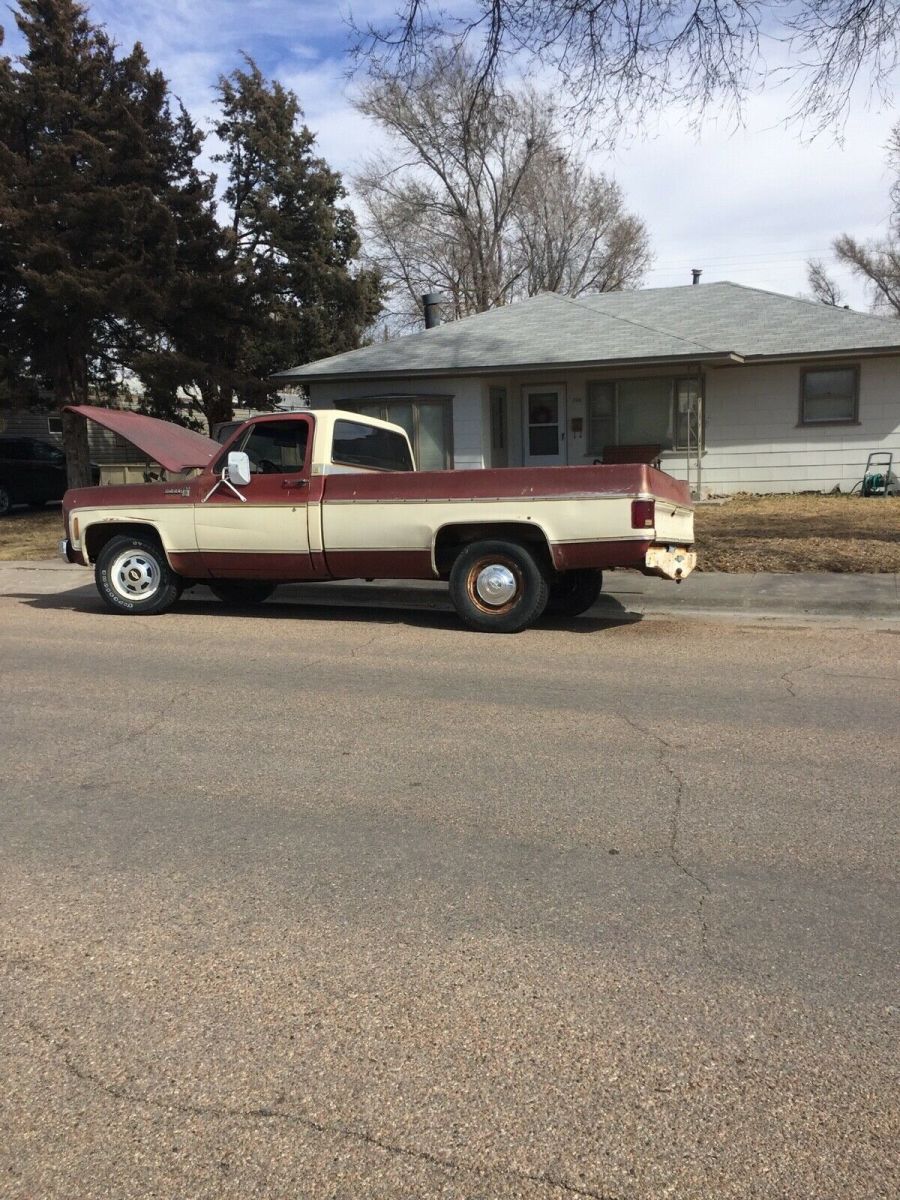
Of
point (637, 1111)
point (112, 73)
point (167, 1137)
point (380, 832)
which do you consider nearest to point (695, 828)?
point (380, 832)

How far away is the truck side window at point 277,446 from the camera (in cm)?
886

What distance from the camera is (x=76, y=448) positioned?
784 inches

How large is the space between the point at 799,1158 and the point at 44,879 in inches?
110

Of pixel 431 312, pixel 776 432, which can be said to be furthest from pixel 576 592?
pixel 431 312

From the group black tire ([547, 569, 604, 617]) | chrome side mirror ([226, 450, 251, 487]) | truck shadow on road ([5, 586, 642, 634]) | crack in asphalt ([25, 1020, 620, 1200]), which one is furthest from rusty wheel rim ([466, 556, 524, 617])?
crack in asphalt ([25, 1020, 620, 1200])

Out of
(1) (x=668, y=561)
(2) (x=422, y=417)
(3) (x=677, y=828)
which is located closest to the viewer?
(3) (x=677, y=828)

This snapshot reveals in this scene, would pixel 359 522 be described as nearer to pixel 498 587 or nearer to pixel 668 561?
pixel 498 587

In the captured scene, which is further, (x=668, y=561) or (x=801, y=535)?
(x=801, y=535)

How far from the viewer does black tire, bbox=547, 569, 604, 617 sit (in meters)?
9.02

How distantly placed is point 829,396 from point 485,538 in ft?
41.3

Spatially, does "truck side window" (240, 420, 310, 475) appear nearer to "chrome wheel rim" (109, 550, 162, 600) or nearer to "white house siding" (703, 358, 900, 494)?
"chrome wheel rim" (109, 550, 162, 600)

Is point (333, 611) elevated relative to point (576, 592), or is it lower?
lower

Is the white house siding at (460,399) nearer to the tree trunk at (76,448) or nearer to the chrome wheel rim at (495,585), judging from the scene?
the tree trunk at (76,448)

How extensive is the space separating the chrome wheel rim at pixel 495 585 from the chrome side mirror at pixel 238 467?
2.35m
